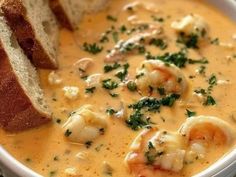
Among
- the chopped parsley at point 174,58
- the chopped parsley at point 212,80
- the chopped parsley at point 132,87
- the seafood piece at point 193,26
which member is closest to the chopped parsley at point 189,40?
the seafood piece at point 193,26

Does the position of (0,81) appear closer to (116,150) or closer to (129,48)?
(116,150)

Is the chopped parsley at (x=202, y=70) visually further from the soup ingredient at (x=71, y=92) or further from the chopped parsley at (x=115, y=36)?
the soup ingredient at (x=71, y=92)

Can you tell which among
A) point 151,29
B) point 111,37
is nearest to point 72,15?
point 111,37

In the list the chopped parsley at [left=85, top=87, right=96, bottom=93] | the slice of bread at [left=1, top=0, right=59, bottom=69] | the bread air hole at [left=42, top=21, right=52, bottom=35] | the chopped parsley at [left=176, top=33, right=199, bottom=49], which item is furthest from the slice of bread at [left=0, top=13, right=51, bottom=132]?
the chopped parsley at [left=176, top=33, right=199, bottom=49]

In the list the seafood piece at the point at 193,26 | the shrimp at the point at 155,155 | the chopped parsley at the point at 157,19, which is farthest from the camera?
the chopped parsley at the point at 157,19

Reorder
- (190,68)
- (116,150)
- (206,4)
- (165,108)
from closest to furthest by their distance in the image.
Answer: (116,150)
(165,108)
(190,68)
(206,4)

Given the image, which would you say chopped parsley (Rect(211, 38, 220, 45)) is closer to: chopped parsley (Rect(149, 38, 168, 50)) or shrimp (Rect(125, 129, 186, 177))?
chopped parsley (Rect(149, 38, 168, 50))
